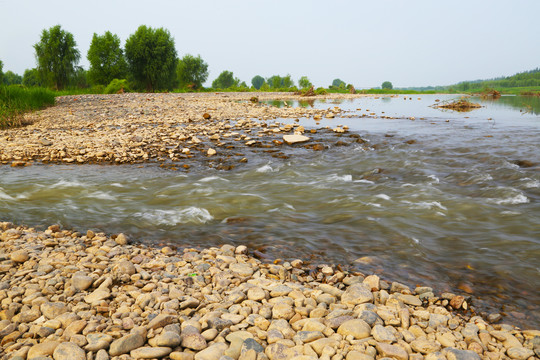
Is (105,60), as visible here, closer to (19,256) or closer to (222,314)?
(19,256)

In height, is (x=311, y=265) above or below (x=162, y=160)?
below

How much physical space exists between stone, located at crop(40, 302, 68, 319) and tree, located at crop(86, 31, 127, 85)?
6442cm

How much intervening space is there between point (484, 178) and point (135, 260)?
345 inches

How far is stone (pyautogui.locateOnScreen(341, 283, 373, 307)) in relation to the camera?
378 centimetres

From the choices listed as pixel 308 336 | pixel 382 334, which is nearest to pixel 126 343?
pixel 308 336

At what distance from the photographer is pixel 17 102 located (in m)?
18.3

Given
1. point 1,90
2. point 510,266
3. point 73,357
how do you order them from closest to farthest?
1. point 73,357
2. point 510,266
3. point 1,90

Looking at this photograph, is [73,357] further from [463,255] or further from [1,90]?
[1,90]

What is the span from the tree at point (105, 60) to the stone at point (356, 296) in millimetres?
65492

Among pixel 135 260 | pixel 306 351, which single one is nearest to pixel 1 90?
pixel 135 260

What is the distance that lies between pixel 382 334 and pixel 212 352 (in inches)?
65.2

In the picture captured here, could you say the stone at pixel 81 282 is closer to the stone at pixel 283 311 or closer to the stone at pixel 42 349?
the stone at pixel 42 349

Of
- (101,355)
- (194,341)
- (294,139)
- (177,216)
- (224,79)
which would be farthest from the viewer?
(224,79)

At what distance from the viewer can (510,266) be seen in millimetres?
4648
